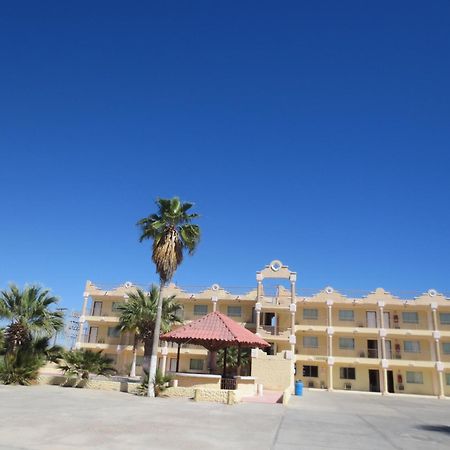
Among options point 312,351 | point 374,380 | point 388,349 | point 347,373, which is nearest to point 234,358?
point 312,351

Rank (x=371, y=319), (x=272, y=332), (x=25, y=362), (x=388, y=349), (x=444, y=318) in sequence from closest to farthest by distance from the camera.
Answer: (x=25, y=362)
(x=272, y=332)
(x=444, y=318)
(x=388, y=349)
(x=371, y=319)

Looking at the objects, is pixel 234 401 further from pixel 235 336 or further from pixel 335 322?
pixel 335 322

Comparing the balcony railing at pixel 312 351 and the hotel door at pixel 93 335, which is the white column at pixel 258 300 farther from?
the hotel door at pixel 93 335

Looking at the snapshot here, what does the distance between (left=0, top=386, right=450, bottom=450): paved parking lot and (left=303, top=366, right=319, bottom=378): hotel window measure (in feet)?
99.5

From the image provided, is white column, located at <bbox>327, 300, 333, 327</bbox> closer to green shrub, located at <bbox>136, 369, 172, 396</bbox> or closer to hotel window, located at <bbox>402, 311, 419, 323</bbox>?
hotel window, located at <bbox>402, 311, 419, 323</bbox>

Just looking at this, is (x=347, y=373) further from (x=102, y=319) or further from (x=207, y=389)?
(x=207, y=389)

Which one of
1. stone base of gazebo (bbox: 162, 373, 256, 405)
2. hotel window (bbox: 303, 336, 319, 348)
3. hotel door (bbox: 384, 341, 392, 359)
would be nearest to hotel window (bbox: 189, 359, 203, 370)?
hotel window (bbox: 303, 336, 319, 348)

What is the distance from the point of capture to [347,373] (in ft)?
157

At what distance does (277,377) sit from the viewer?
33812 mm

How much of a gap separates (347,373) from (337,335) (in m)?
4.05

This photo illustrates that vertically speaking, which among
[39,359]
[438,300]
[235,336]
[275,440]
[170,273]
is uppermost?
[438,300]

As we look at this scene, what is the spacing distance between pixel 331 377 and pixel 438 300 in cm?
1395

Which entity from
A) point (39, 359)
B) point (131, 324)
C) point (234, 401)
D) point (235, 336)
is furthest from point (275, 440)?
point (131, 324)

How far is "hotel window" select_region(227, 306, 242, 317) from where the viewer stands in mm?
50562
